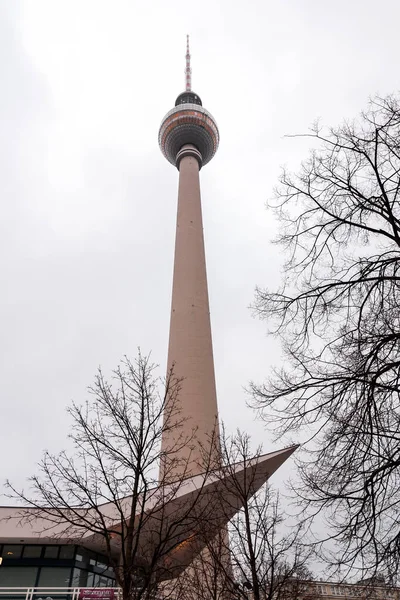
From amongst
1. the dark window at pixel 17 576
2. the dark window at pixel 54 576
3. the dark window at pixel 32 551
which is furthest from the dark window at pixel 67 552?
the dark window at pixel 17 576

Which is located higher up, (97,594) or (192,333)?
(192,333)

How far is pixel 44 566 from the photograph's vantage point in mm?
14234

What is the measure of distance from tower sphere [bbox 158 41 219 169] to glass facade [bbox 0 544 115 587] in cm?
4046

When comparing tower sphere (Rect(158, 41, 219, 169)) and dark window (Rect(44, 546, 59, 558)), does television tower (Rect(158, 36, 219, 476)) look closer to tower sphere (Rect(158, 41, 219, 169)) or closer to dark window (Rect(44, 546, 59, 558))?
tower sphere (Rect(158, 41, 219, 169))

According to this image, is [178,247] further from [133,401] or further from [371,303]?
[371,303]

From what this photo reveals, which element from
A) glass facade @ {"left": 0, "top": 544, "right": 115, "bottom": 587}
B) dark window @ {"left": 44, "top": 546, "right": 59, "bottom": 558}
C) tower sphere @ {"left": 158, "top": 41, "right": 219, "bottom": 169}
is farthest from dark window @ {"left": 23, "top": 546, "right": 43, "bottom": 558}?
tower sphere @ {"left": 158, "top": 41, "right": 219, "bottom": 169}

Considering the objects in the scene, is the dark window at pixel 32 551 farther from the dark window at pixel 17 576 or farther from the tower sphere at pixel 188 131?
the tower sphere at pixel 188 131

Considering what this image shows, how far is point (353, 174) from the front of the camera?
746 centimetres

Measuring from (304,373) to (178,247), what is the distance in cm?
3068

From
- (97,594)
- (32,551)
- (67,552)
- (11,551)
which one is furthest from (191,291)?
(97,594)

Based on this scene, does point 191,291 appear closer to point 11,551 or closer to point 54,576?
point 11,551

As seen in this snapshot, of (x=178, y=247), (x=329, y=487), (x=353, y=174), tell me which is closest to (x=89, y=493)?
(x=329, y=487)

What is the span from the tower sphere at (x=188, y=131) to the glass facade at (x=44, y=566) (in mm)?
40463

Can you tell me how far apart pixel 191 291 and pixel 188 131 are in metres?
21.6
